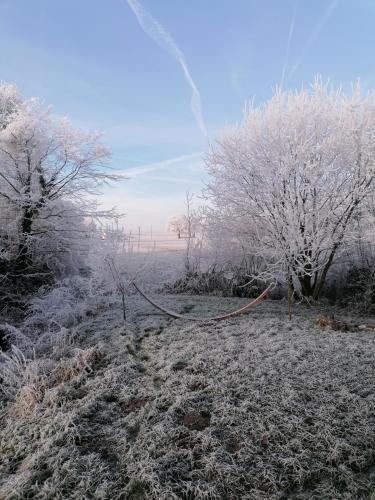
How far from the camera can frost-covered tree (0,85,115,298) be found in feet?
30.0

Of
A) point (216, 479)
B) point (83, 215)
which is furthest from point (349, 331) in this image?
point (83, 215)

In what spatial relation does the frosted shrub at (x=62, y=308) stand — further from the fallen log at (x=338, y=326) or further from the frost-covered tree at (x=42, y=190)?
the fallen log at (x=338, y=326)

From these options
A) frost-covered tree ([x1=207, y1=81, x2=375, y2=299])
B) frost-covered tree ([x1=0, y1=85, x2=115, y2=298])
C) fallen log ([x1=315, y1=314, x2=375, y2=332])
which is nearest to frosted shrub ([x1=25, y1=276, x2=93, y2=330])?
frost-covered tree ([x1=0, y1=85, x2=115, y2=298])

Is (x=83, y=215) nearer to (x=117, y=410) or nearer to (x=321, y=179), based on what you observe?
(x=321, y=179)

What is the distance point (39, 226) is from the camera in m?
9.96

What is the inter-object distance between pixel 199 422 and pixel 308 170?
598 centimetres

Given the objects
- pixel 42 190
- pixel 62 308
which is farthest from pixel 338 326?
pixel 42 190

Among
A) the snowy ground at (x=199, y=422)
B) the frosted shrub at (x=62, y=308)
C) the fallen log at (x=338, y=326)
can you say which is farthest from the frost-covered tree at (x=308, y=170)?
the frosted shrub at (x=62, y=308)

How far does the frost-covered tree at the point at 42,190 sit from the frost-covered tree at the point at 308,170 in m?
4.75

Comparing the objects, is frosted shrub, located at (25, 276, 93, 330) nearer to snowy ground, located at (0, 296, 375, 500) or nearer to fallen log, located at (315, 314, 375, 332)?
snowy ground, located at (0, 296, 375, 500)

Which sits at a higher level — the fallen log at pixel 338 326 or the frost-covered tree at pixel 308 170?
the frost-covered tree at pixel 308 170

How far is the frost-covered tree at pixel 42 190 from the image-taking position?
30.0ft

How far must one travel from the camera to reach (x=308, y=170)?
7379 millimetres

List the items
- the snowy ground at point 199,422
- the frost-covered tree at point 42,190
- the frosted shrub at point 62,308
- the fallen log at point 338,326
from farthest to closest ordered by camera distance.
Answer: the frost-covered tree at point 42,190, the frosted shrub at point 62,308, the fallen log at point 338,326, the snowy ground at point 199,422
